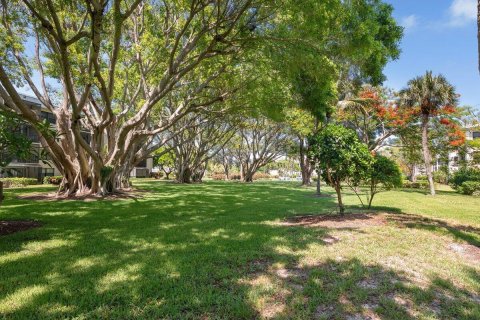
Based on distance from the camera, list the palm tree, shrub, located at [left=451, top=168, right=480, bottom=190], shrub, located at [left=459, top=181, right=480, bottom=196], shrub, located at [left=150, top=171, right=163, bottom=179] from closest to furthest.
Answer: the palm tree < shrub, located at [left=459, top=181, right=480, bottom=196] < shrub, located at [left=451, top=168, right=480, bottom=190] < shrub, located at [left=150, top=171, right=163, bottom=179]

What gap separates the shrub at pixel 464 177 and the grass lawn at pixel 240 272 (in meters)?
22.5

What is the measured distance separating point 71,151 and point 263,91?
11.1 m

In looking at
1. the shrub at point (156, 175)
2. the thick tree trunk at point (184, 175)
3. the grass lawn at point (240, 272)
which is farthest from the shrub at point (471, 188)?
the shrub at point (156, 175)

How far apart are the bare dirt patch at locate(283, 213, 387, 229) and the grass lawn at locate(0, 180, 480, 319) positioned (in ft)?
1.31

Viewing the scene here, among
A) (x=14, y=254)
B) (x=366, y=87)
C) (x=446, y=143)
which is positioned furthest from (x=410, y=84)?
(x=14, y=254)

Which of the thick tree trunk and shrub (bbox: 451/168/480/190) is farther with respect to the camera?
the thick tree trunk

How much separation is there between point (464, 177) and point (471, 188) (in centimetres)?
309

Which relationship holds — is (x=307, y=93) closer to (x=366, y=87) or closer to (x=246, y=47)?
(x=246, y=47)

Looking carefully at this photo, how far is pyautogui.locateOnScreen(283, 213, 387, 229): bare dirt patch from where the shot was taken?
325 inches

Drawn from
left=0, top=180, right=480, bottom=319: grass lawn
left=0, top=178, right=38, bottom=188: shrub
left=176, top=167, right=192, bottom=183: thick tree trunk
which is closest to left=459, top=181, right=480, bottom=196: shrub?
left=0, top=180, right=480, bottom=319: grass lawn

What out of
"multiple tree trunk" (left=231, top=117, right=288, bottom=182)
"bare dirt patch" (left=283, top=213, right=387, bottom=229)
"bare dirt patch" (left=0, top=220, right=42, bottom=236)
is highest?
"multiple tree trunk" (left=231, top=117, right=288, bottom=182)

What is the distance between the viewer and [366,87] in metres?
27.7

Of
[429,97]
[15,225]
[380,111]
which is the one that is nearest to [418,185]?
[380,111]

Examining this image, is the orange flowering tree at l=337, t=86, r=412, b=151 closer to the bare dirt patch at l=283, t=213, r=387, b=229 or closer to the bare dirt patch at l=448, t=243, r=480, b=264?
the bare dirt patch at l=283, t=213, r=387, b=229
